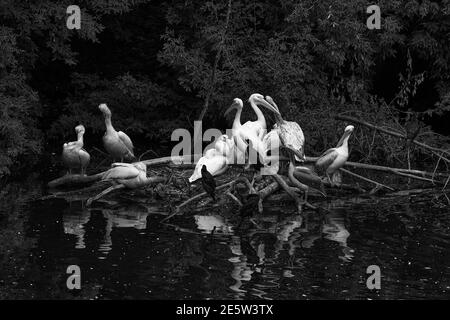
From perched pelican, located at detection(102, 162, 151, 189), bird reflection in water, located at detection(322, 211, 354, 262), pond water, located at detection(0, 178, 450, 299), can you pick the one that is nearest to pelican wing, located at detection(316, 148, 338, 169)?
pond water, located at detection(0, 178, 450, 299)

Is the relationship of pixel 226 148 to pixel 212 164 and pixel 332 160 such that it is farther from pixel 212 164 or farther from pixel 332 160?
pixel 332 160

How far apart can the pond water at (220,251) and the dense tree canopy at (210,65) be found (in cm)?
369

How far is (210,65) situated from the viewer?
19172 millimetres

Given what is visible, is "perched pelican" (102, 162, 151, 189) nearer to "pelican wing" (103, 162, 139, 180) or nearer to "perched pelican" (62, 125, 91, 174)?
"pelican wing" (103, 162, 139, 180)

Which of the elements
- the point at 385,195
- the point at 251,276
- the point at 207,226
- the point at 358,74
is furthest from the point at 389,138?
the point at 251,276

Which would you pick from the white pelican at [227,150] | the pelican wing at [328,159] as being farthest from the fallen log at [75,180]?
the pelican wing at [328,159]

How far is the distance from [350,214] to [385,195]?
1437 mm

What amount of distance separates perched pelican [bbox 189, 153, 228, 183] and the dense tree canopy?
3.73 metres

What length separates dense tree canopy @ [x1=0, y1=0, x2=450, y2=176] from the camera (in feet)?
58.2

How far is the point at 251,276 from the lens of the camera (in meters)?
9.80

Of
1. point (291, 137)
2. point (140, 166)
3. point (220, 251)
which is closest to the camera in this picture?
point (220, 251)

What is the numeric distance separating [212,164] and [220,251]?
9.00 ft

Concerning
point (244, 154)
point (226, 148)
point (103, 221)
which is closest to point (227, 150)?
point (226, 148)
